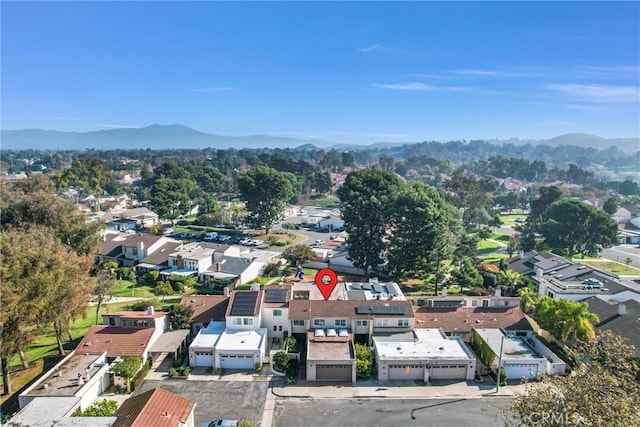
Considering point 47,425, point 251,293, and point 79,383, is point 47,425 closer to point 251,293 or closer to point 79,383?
point 79,383

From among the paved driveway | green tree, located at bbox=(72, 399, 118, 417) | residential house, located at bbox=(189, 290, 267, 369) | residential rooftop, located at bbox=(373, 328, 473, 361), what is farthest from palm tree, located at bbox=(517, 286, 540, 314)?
green tree, located at bbox=(72, 399, 118, 417)

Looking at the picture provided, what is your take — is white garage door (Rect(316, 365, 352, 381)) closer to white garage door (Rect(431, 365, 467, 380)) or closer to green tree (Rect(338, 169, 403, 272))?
white garage door (Rect(431, 365, 467, 380))

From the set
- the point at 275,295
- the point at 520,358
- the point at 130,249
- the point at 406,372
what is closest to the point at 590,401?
the point at 406,372

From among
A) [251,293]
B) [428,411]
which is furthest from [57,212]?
[428,411]

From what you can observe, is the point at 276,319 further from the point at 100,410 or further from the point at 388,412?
the point at 100,410

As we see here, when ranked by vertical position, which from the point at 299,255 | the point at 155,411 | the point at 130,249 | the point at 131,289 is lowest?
the point at 131,289

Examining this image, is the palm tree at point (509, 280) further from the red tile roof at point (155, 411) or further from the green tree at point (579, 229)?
the red tile roof at point (155, 411)
